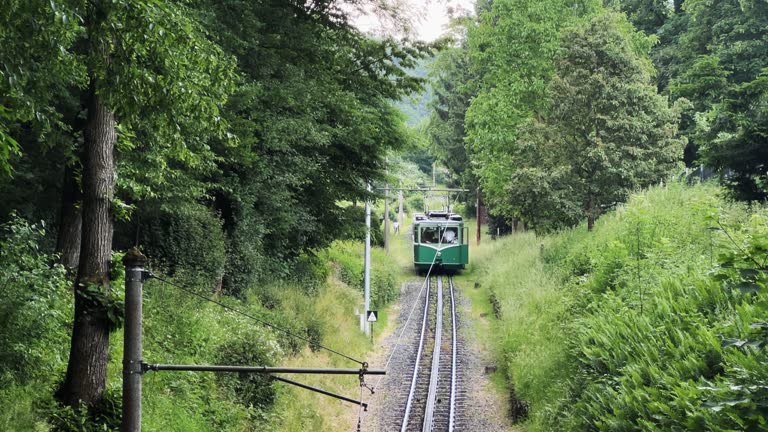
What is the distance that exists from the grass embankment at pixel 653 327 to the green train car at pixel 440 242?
14.0m

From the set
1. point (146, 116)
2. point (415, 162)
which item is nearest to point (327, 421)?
point (146, 116)

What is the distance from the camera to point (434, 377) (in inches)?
731

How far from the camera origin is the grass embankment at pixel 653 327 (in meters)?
7.23

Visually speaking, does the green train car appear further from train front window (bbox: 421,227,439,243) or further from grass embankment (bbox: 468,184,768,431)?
grass embankment (bbox: 468,184,768,431)

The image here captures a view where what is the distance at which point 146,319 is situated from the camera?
12727 millimetres

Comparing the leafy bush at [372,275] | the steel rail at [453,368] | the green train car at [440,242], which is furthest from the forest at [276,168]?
the green train car at [440,242]

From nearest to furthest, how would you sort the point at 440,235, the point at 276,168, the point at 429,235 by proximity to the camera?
the point at 276,168 → the point at 440,235 → the point at 429,235

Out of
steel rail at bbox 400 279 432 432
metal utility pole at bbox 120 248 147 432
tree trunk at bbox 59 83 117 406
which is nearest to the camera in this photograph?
metal utility pole at bbox 120 248 147 432

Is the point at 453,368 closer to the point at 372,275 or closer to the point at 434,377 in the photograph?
the point at 434,377

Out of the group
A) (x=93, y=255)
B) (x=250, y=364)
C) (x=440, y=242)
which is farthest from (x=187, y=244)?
(x=440, y=242)

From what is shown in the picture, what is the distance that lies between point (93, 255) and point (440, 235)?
2821cm

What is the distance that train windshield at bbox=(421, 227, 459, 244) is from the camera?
36094mm

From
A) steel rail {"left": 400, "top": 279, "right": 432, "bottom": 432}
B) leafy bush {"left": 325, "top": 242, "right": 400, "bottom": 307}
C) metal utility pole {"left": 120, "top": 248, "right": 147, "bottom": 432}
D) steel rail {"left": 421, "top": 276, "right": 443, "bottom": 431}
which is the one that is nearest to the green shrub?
steel rail {"left": 400, "top": 279, "right": 432, "bottom": 432}

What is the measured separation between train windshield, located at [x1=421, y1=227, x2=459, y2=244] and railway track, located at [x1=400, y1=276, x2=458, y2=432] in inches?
309
